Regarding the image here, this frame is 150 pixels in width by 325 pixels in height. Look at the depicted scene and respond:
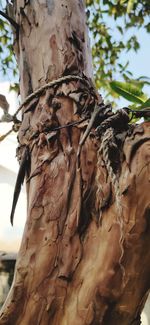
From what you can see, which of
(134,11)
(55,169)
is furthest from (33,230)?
(134,11)

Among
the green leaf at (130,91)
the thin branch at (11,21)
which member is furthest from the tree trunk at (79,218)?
the thin branch at (11,21)

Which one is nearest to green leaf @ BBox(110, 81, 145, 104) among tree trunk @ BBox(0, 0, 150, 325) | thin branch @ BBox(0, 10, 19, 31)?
tree trunk @ BBox(0, 0, 150, 325)

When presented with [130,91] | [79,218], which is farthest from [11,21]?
[79,218]

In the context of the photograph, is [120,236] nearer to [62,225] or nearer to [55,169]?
[62,225]

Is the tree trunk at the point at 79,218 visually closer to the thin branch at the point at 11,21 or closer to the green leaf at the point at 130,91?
the green leaf at the point at 130,91

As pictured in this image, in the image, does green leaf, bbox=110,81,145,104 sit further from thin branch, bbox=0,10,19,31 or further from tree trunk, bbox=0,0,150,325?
thin branch, bbox=0,10,19,31

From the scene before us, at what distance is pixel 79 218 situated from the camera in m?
1.00

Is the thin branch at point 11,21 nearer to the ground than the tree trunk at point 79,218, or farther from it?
farther from it

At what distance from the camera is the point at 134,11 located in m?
3.52

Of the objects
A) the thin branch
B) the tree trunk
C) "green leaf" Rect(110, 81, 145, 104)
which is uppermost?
the thin branch

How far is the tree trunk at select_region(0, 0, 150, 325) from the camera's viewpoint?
→ 896mm

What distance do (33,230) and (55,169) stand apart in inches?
6.9

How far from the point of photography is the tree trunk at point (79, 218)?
90 cm

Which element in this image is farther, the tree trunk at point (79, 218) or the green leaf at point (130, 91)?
the green leaf at point (130, 91)
